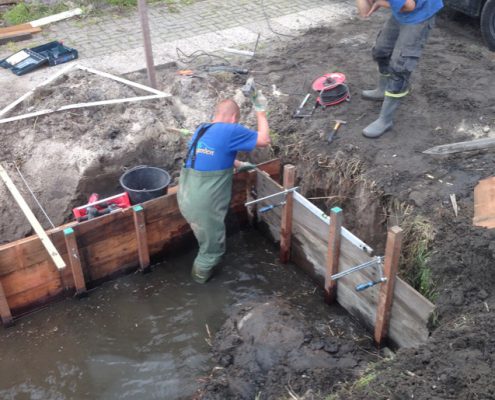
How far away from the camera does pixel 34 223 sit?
17.5 feet

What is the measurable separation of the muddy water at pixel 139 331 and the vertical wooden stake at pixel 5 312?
0.07m

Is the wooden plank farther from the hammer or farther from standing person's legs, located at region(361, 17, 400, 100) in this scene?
standing person's legs, located at region(361, 17, 400, 100)

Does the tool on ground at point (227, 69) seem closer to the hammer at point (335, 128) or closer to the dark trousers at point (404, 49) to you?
the hammer at point (335, 128)

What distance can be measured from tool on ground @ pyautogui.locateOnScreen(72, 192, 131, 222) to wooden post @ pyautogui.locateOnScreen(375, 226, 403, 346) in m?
2.82

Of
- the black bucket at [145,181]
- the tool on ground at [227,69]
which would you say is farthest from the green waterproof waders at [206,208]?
the tool on ground at [227,69]

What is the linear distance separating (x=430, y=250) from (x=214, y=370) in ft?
7.25

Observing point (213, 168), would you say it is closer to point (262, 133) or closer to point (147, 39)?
point (262, 133)

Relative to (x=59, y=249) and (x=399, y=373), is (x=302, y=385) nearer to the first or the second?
(x=399, y=373)

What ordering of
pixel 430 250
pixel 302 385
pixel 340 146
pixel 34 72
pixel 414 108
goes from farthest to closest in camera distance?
pixel 34 72 < pixel 414 108 < pixel 340 146 < pixel 430 250 < pixel 302 385

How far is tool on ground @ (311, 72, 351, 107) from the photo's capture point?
22.2ft

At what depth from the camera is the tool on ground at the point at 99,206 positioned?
569 centimetres

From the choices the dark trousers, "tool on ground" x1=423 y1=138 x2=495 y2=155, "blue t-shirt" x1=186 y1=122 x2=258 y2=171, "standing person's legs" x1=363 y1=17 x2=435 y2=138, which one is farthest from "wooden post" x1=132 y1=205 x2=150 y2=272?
"tool on ground" x1=423 y1=138 x2=495 y2=155

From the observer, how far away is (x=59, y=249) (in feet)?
17.9

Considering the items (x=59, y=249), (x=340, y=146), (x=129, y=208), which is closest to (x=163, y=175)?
(x=129, y=208)
